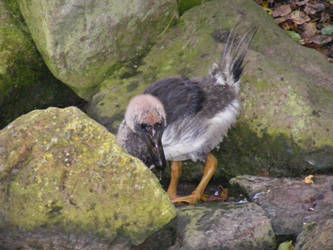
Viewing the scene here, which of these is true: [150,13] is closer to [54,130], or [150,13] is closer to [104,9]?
[104,9]

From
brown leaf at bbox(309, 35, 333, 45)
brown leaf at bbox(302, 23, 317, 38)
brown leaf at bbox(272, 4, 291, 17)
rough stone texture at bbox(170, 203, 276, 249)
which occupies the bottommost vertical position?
brown leaf at bbox(309, 35, 333, 45)

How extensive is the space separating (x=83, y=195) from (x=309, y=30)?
4.29 meters

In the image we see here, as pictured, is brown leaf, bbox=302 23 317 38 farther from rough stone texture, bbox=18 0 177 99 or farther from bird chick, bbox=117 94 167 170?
bird chick, bbox=117 94 167 170

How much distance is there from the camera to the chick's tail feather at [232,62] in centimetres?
459

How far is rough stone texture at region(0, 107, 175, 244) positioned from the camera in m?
3.10

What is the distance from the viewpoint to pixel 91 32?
495cm

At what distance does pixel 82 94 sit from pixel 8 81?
2.48 ft

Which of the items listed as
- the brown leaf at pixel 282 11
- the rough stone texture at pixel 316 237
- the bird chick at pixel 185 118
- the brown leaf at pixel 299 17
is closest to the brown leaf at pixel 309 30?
the brown leaf at pixel 299 17

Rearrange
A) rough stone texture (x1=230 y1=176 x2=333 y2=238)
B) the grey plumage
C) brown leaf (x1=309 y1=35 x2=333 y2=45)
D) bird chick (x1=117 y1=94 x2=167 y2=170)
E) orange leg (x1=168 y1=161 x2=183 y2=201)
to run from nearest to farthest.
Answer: rough stone texture (x1=230 y1=176 x2=333 y2=238), bird chick (x1=117 y1=94 x2=167 y2=170), the grey plumage, orange leg (x1=168 y1=161 x2=183 y2=201), brown leaf (x1=309 y1=35 x2=333 y2=45)

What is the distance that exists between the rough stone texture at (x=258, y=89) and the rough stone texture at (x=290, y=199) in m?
0.41

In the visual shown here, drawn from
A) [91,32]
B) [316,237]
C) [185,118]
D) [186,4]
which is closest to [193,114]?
[185,118]

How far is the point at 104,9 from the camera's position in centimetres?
491

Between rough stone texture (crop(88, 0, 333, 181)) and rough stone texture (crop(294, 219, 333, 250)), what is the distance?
51.1 inches

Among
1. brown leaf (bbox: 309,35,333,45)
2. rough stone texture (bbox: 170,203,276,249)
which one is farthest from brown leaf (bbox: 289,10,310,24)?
rough stone texture (bbox: 170,203,276,249)
